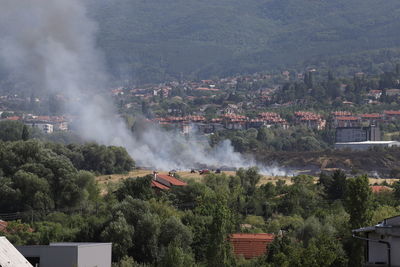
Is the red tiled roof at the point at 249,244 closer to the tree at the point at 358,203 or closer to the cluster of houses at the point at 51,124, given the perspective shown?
the tree at the point at 358,203

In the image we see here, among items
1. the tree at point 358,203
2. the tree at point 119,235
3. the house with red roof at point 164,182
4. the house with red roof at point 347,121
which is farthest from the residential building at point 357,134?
the tree at point 358,203

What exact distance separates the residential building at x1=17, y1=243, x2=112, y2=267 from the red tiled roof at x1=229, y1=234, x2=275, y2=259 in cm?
1164

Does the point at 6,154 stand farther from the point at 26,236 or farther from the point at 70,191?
the point at 26,236

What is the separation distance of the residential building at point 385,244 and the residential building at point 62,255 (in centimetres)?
1785

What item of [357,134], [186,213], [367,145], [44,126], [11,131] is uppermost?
[44,126]

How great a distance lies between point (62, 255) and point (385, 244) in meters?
19.5

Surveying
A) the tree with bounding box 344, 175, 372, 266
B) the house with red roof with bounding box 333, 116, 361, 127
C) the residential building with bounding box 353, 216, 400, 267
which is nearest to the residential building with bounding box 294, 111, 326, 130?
the house with red roof with bounding box 333, 116, 361, 127

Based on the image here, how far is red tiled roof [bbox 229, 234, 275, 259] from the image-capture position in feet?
175

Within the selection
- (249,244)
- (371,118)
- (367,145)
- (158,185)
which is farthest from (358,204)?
(371,118)

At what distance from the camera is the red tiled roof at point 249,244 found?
175 feet

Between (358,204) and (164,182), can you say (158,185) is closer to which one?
(164,182)

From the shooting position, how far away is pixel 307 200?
72812mm

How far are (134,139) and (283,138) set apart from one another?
31.0m

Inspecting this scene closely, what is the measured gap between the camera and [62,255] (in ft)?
135
